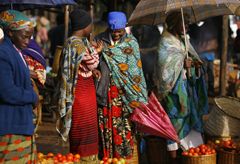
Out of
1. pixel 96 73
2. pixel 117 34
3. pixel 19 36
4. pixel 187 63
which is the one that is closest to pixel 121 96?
pixel 96 73

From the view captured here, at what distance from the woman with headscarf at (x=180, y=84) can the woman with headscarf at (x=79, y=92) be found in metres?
1.09

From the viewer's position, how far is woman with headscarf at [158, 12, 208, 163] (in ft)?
20.7

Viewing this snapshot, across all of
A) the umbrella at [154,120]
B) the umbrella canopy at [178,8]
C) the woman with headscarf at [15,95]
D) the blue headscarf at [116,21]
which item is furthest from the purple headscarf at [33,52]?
the umbrella canopy at [178,8]

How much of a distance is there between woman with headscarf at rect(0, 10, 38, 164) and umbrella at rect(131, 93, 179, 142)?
1966 mm

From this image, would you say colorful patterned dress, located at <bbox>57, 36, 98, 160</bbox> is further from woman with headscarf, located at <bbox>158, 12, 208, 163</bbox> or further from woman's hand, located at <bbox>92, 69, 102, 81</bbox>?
woman with headscarf, located at <bbox>158, 12, 208, 163</bbox>

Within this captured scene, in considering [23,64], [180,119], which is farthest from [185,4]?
[23,64]

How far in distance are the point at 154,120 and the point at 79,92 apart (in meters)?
1.02

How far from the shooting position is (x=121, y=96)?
19.7 feet

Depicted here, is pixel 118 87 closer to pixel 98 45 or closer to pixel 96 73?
pixel 96 73

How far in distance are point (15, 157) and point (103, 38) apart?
7.74 feet

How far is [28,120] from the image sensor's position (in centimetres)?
412

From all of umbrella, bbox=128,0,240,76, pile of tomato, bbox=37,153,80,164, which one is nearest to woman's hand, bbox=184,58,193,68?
umbrella, bbox=128,0,240,76

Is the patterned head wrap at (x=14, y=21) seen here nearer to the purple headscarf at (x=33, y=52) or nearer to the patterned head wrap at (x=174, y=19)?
the purple headscarf at (x=33, y=52)

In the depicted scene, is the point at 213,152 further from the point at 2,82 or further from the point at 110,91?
the point at 2,82
